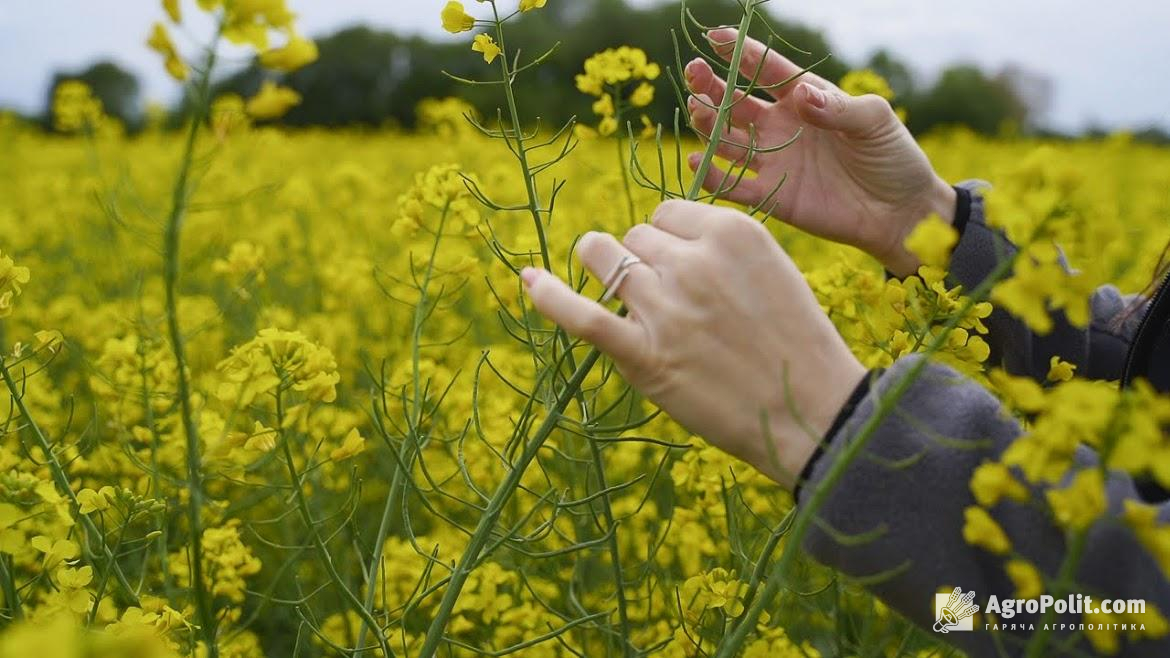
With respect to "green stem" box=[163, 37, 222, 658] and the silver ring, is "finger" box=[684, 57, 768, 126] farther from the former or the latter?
"green stem" box=[163, 37, 222, 658]

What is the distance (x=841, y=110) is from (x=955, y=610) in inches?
28.8

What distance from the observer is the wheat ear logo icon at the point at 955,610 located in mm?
836

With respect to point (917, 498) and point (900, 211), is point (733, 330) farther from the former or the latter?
point (900, 211)

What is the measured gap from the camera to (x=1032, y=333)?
153 cm

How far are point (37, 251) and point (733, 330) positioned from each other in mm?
4388

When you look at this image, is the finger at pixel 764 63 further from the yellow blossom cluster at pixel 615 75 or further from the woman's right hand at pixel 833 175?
the yellow blossom cluster at pixel 615 75

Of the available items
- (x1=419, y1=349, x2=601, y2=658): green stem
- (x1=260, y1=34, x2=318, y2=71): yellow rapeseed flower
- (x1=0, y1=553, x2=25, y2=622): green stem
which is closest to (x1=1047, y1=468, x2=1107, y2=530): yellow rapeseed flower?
(x1=419, y1=349, x2=601, y2=658): green stem

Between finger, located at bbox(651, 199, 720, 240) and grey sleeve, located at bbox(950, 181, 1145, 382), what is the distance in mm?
728

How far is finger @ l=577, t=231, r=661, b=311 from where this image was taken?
81cm

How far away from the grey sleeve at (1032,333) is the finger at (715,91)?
1.05 ft

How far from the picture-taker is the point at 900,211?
4.93 ft

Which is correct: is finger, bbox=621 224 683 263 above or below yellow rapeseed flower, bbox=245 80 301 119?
below

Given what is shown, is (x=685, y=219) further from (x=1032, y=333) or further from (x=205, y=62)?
(x=1032, y=333)

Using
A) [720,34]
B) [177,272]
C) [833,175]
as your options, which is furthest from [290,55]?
[833,175]
